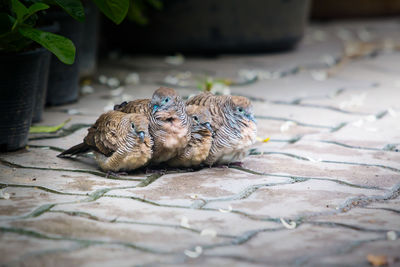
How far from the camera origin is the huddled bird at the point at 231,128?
4020 millimetres

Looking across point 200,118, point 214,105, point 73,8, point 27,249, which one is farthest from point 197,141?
point 27,249

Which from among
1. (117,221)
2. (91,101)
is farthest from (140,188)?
(91,101)

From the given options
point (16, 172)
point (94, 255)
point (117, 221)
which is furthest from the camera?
point (16, 172)

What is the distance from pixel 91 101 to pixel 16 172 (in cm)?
205

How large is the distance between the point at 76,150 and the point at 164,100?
2.54 feet

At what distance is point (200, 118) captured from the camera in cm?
406

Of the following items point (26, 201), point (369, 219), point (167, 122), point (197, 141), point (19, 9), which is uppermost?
point (19, 9)

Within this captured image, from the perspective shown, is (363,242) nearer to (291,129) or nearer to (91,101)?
(291,129)

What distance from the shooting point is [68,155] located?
14.4 feet

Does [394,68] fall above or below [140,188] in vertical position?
above

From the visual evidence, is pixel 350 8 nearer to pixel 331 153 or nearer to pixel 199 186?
pixel 331 153

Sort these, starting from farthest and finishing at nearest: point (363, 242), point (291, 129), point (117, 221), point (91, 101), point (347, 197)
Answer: point (91, 101), point (291, 129), point (347, 197), point (117, 221), point (363, 242)

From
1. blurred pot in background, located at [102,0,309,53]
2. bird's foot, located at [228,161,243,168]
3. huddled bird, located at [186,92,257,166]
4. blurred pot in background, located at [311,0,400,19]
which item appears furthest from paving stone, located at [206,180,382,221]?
blurred pot in background, located at [311,0,400,19]

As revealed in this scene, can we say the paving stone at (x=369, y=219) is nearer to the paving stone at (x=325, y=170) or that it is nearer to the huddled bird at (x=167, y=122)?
the paving stone at (x=325, y=170)
